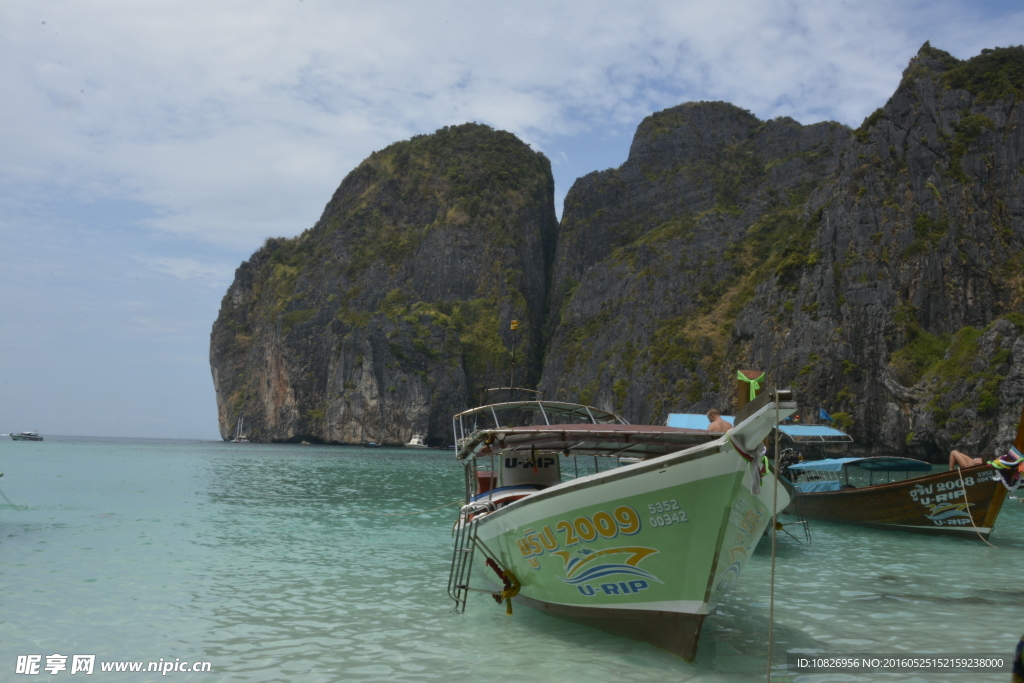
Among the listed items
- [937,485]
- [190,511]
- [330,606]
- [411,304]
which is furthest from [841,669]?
[411,304]

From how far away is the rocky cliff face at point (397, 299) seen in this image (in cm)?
11606

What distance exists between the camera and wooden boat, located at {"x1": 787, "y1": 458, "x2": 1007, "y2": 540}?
17.8 m

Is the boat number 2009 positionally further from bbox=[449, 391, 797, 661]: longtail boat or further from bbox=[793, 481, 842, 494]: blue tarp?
bbox=[793, 481, 842, 494]: blue tarp

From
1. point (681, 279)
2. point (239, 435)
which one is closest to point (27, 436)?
point (239, 435)

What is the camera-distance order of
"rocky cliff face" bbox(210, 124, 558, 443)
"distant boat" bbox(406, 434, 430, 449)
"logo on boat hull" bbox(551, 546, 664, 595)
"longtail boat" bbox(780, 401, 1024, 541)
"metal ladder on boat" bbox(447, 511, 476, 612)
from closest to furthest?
"logo on boat hull" bbox(551, 546, 664, 595) < "metal ladder on boat" bbox(447, 511, 476, 612) < "longtail boat" bbox(780, 401, 1024, 541) < "distant boat" bbox(406, 434, 430, 449) < "rocky cliff face" bbox(210, 124, 558, 443)

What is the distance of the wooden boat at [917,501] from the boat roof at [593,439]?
11.8m

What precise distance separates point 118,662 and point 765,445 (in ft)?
27.2

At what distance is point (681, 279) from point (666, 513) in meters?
101

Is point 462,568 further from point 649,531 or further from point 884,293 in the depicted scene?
point 884,293

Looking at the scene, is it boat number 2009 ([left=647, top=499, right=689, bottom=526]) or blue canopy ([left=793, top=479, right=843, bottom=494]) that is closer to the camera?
boat number 2009 ([left=647, top=499, right=689, bottom=526])

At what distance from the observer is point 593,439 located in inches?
399

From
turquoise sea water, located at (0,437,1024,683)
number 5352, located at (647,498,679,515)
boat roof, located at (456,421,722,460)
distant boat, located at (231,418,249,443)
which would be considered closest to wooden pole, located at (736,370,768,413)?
number 5352, located at (647,498,679,515)

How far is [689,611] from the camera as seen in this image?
24.9ft

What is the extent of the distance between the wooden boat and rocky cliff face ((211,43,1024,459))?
104 ft
